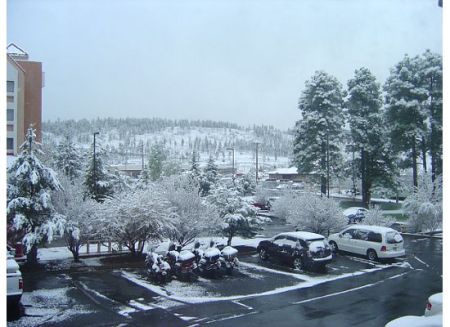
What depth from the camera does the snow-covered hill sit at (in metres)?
94.9

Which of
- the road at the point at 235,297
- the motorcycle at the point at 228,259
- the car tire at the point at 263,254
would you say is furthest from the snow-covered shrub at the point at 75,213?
the car tire at the point at 263,254

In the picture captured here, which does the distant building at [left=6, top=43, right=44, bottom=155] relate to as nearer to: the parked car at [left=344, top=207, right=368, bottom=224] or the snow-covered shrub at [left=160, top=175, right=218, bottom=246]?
the snow-covered shrub at [left=160, top=175, right=218, bottom=246]

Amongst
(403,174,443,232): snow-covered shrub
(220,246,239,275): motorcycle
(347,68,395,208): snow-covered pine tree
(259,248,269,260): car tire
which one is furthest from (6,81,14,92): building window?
(347,68,395,208): snow-covered pine tree

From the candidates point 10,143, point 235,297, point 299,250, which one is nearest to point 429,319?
point 235,297

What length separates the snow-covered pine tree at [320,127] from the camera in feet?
106

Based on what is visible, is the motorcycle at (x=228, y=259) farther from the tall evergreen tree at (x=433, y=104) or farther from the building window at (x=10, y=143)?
the building window at (x=10, y=143)

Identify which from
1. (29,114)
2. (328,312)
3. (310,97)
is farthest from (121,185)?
(328,312)

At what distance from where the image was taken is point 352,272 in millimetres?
14375

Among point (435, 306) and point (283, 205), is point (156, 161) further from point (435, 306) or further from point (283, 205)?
point (435, 306)

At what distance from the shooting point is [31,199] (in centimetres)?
1350

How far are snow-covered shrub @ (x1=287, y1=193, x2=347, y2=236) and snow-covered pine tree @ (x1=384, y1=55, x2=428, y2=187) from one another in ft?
17.0

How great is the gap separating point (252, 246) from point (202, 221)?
3107 millimetres

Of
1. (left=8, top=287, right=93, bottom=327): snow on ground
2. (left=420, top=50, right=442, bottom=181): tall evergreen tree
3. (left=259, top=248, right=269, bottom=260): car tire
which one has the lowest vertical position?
(left=8, top=287, right=93, bottom=327): snow on ground

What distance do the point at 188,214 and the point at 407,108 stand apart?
12568mm
